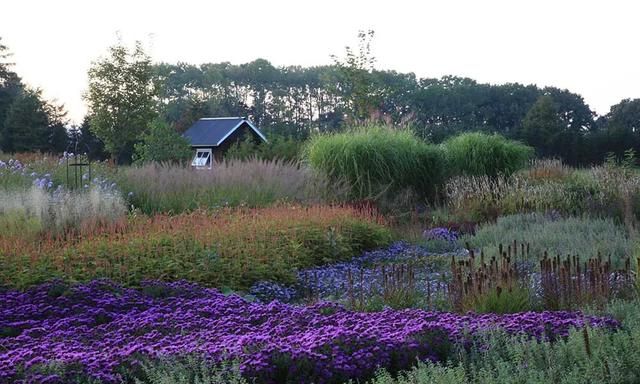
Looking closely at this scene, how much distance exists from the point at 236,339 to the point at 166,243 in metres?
3.76

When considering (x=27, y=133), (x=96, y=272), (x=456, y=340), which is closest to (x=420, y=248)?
(x=96, y=272)

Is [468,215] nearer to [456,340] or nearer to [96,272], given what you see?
[96,272]

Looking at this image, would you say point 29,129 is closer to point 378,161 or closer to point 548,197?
point 378,161

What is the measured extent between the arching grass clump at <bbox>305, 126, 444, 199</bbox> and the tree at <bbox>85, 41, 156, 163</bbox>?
19.8m

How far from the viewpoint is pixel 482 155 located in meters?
16.4

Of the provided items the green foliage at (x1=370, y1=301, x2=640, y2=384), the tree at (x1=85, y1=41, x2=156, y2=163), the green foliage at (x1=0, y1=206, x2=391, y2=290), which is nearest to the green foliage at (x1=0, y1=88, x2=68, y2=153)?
the tree at (x1=85, y1=41, x2=156, y2=163)

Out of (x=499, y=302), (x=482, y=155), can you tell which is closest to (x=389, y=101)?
(x=482, y=155)

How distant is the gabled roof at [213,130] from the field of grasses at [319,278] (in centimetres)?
2508

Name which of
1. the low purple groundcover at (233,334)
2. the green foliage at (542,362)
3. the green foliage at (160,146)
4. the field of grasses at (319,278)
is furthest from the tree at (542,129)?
the green foliage at (542,362)

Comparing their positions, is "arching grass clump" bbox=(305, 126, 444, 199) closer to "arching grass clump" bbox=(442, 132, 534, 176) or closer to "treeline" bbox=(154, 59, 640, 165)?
"arching grass clump" bbox=(442, 132, 534, 176)

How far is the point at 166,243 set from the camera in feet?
24.6

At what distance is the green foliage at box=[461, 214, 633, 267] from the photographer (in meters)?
8.08

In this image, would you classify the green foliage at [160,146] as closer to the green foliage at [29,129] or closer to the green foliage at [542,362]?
the green foliage at [29,129]

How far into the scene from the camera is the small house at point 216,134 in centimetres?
3956
